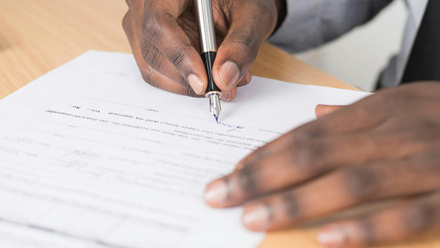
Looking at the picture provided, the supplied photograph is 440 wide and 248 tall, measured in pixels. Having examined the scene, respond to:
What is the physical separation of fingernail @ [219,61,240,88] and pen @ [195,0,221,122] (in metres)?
0.01

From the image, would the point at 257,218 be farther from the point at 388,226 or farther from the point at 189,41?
the point at 189,41

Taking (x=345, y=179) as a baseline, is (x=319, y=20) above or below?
below

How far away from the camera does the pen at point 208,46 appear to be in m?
0.48

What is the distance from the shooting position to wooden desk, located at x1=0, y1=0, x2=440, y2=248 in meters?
0.57

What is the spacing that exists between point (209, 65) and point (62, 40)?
0.31 meters

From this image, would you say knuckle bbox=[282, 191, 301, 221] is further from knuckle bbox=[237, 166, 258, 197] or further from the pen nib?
the pen nib

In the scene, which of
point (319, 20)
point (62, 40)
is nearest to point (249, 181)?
point (62, 40)

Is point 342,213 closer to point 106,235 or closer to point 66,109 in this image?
point 106,235

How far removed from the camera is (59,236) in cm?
32

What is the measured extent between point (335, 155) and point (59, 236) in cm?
22

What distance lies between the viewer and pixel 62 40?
0.68 metres

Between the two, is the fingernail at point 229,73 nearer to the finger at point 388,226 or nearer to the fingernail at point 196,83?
the fingernail at point 196,83

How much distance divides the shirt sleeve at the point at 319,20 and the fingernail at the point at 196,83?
0.37 metres

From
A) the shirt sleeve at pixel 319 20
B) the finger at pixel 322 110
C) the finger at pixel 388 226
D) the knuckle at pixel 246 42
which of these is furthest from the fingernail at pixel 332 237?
the shirt sleeve at pixel 319 20
